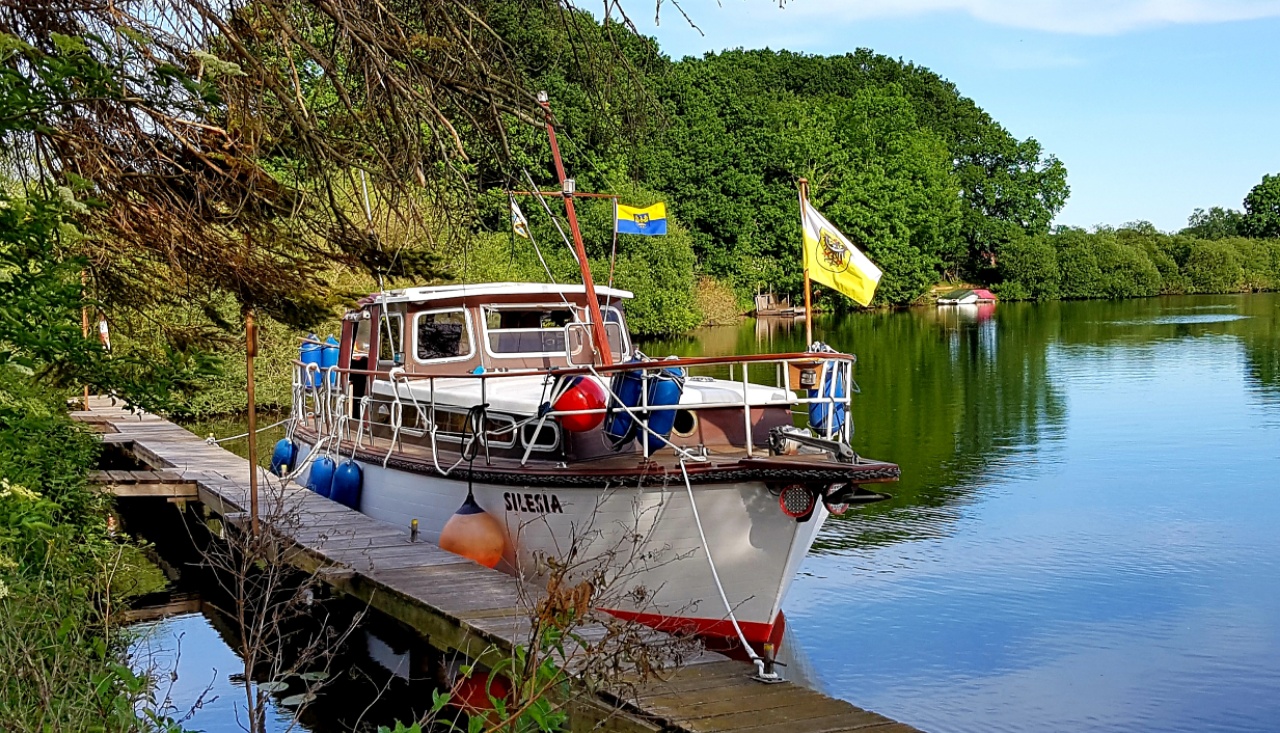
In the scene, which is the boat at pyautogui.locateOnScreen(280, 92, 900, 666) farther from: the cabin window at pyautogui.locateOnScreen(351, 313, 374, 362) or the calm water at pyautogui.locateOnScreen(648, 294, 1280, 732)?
the calm water at pyautogui.locateOnScreen(648, 294, 1280, 732)

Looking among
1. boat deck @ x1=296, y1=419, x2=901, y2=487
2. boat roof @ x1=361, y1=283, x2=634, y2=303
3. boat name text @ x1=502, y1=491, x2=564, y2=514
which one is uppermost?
boat roof @ x1=361, y1=283, x2=634, y2=303

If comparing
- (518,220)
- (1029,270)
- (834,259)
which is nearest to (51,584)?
(518,220)

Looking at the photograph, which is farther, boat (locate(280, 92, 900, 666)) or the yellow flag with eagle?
the yellow flag with eagle

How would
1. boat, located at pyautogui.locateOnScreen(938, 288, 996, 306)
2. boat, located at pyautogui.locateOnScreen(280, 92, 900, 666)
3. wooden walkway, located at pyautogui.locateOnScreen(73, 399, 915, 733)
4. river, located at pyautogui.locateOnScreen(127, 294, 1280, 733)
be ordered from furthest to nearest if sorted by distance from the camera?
boat, located at pyautogui.locateOnScreen(938, 288, 996, 306), river, located at pyautogui.locateOnScreen(127, 294, 1280, 733), boat, located at pyautogui.locateOnScreen(280, 92, 900, 666), wooden walkway, located at pyautogui.locateOnScreen(73, 399, 915, 733)

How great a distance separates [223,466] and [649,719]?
11308 mm

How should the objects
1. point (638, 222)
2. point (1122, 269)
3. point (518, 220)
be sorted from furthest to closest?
point (1122, 269) < point (638, 222) < point (518, 220)

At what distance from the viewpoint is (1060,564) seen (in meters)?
14.5

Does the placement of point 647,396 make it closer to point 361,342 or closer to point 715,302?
point 361,342

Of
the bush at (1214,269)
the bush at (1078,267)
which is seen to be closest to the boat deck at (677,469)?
the bush at (1078,267)

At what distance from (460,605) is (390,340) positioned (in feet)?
15.4

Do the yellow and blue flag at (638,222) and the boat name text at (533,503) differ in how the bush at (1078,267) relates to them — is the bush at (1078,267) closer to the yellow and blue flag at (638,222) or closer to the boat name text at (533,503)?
the yellow and blue flag at (638,222)

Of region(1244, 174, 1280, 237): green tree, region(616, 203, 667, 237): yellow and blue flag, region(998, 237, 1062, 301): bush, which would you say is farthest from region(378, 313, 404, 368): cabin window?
region(1244, 174, 1280, 237): green tree

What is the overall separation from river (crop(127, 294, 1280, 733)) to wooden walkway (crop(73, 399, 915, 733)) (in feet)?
10.9

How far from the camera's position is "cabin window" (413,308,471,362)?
13.0 meters
